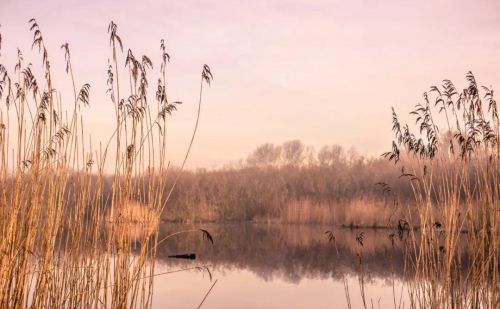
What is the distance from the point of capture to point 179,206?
1617 centimetres

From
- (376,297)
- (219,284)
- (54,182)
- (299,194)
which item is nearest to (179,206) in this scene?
(299,194)

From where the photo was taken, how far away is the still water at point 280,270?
23.4ft

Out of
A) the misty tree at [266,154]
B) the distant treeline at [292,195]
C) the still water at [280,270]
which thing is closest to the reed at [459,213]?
the still water at [280,270]

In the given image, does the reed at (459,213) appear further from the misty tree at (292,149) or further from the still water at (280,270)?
the misty tree at (292,149)

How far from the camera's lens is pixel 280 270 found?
9484 millimetres

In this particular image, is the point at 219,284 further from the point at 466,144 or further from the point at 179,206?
the point at 179,206

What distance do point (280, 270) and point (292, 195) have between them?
6.92 meters

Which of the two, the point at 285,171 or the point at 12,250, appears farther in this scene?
the point at 285,171

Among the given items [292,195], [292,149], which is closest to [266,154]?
[292,149]

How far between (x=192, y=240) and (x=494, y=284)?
10601 mm

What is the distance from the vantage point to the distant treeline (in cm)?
1468

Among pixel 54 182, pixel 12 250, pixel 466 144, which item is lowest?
pixel 12 250

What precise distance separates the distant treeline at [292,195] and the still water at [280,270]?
64 cm

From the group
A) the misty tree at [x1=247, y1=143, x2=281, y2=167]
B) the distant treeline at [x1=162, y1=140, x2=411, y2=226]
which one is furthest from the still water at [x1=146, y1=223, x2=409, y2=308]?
the misty tree at [x1=247, y1=143, x2=281, y2=167]
